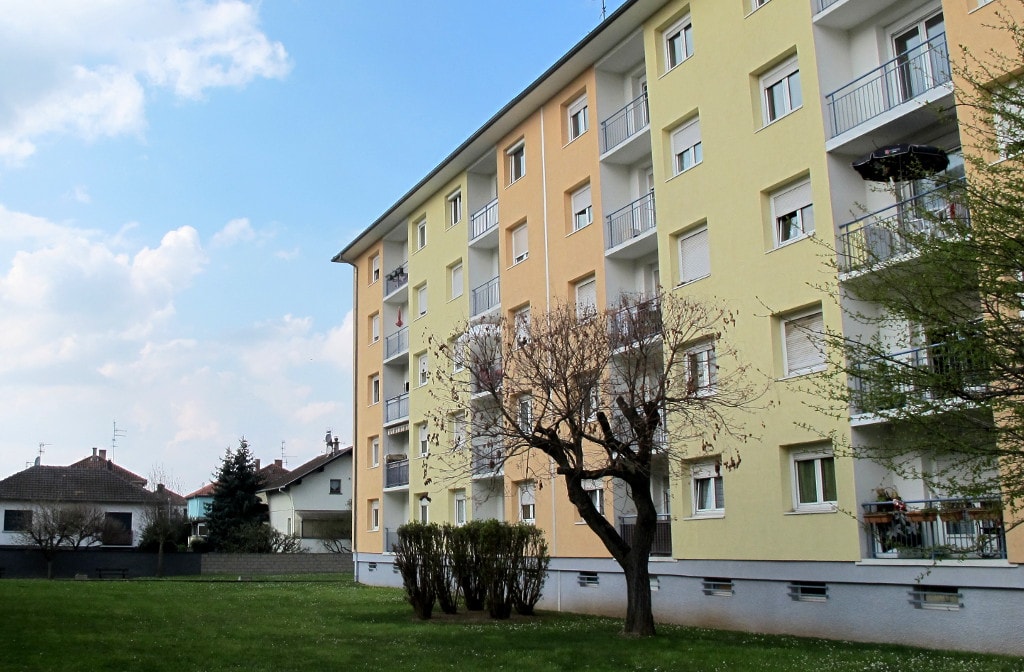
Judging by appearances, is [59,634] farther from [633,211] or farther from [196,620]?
[633,211]

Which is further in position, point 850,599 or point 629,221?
point 629,221

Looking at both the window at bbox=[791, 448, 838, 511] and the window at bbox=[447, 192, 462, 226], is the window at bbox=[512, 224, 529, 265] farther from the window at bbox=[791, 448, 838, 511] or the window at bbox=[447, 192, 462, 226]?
the window at bbox=[791, 448, 838, 511]

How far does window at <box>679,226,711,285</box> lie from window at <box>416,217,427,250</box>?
16984 mm

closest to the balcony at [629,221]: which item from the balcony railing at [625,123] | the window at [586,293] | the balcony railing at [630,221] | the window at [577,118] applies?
the balcony railing at [630,221]

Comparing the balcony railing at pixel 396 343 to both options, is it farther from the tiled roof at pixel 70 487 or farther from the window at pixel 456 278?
the tiled roof at pixel 70 487

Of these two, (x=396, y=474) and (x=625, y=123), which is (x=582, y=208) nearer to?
(x=625, y=123)

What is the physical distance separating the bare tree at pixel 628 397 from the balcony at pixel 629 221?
3.75 meters

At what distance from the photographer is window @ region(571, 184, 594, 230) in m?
26.9

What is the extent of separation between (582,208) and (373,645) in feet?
46.6

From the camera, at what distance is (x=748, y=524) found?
1984 cm

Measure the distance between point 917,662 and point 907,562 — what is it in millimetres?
2687

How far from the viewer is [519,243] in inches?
1204

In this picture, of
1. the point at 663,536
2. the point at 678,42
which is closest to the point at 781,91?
the point at 678,42

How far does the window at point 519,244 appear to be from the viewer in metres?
30.2
